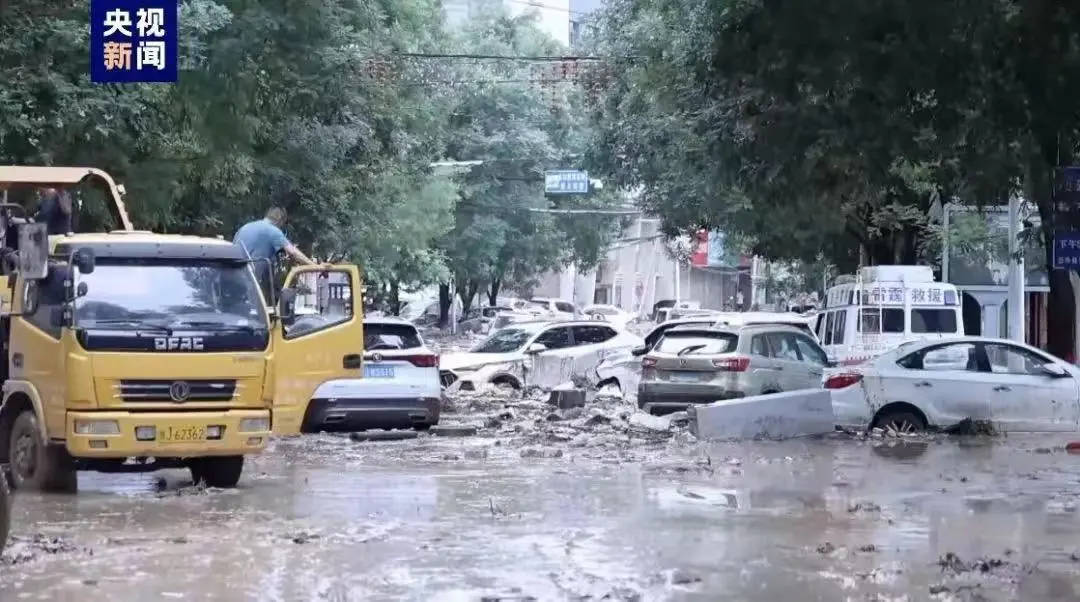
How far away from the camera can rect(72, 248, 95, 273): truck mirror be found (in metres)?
12.9

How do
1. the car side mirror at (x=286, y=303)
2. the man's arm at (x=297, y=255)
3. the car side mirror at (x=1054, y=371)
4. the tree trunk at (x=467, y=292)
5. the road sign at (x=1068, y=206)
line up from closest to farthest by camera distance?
the car side mirror at (x=286, y=303), the man's arm at (x=297, y=255), the road sign at (x=1068, y=206), the car side mirror at (x=1054, y=371), the tree trunk at (x=467, y=292)

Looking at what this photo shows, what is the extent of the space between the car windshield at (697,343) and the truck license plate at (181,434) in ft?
A: 37.1

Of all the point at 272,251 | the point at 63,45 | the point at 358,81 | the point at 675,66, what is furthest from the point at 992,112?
the point at 358,81

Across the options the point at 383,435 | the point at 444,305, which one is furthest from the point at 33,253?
the point at 444,305

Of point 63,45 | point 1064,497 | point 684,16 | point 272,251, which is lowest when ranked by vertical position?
point 1064,497

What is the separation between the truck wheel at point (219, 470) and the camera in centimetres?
1477

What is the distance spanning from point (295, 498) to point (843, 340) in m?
17.6

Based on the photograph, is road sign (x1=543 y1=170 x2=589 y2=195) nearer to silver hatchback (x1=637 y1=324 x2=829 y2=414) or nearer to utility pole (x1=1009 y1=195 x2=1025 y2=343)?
utility pole (x1=1009 y1=195 x2=1025 y2=343)

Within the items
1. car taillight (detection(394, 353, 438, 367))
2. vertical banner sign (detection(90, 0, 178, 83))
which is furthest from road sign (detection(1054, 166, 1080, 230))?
vertical banner sign (detection(90, 0, 178, 83))

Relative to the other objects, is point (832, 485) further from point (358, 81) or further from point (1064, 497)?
point (358, 81)

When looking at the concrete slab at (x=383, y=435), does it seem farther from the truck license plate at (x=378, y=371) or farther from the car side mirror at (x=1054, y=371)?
the car side mirror at (x=1054, y=371)

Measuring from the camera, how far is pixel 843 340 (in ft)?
98.4

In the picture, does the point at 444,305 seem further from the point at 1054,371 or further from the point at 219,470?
the point at 219,470

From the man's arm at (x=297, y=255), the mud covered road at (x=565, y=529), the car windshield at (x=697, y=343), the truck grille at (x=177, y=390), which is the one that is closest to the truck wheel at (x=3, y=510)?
the mud covered road at (x=565, y=529)
